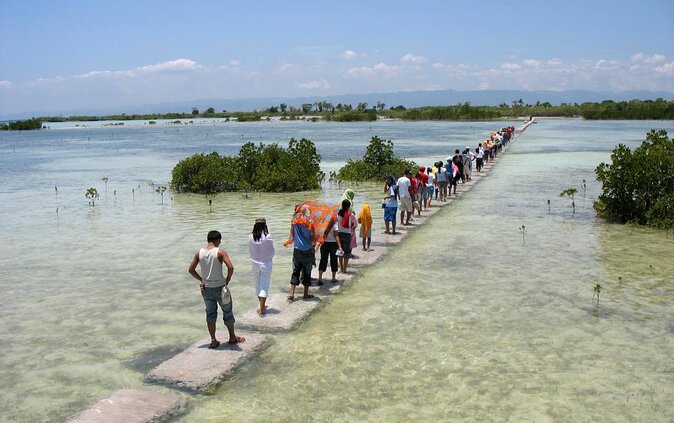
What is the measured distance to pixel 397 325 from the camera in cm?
786

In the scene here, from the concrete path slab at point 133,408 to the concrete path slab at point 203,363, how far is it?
0.35m

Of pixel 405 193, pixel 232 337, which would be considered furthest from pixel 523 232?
pixel 232 337

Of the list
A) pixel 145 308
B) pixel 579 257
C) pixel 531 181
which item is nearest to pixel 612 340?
pixel 579 257

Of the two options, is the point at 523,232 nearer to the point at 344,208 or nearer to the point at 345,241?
the point at 345,241

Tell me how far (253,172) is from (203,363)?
18050 mm

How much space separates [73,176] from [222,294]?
95.1 ft

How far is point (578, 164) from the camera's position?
31484 millimetres

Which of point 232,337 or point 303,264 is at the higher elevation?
point 303,264

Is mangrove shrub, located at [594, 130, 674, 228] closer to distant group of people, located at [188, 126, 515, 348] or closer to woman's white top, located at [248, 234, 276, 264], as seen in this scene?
distant group of people, located at [188, 126, 515, 348]

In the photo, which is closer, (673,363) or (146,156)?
(673,363)

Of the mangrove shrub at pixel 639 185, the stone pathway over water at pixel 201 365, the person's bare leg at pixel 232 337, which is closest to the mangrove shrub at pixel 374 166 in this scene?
the mangrove shrub at pixel 639 185

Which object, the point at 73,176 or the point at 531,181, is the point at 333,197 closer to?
the point at 531,181

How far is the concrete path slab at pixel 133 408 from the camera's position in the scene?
5.36 meters

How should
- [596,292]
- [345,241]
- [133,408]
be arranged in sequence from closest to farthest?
1. [133,408]
2. [596,292]
3. [345,241]
